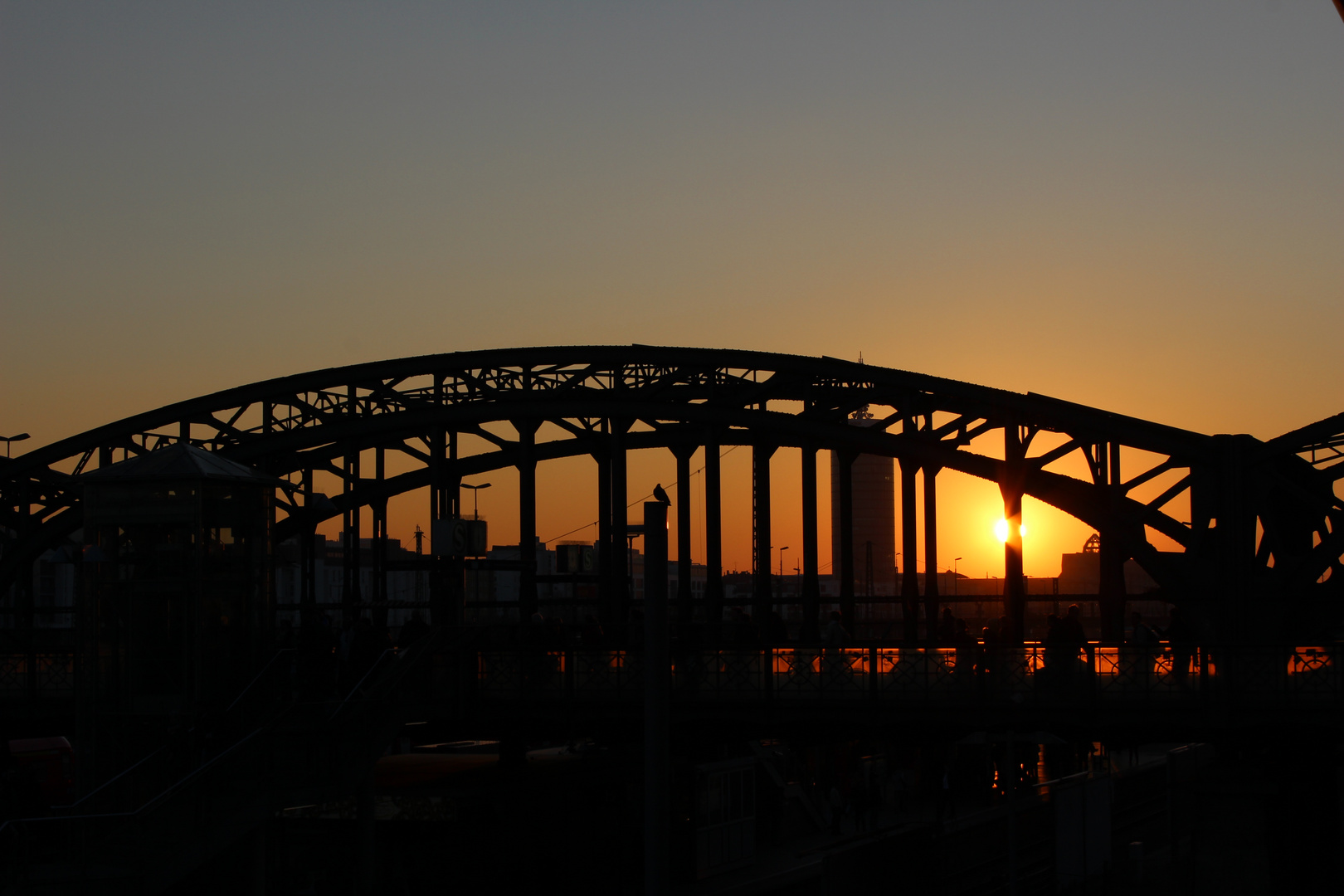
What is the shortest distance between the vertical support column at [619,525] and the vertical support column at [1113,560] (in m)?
10.9

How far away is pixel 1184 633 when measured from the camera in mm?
24281

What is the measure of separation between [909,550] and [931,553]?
1.22 meters

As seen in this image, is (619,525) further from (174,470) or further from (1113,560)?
(174,470)

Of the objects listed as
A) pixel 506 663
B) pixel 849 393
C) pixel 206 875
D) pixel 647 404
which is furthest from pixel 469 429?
pixel 206 875

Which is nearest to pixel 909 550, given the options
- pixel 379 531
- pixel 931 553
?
pixel 931 553

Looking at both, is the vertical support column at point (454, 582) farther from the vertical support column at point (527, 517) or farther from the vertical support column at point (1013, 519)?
the vertical support column at point (1013, 519)

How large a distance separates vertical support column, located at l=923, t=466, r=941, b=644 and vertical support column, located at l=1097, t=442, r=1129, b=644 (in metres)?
3.65

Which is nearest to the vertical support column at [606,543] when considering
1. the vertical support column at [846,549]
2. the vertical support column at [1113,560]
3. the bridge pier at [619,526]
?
the bridge pier at [619,526]

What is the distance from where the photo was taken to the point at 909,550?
32.6 metres

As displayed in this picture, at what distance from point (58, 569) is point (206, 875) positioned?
99.1m

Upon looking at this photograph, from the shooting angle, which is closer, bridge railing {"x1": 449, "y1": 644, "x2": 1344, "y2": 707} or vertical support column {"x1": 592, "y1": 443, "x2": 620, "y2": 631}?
bridge railing {"x1": 449, "y1": 644, "x2": 1344, "y2": 707}

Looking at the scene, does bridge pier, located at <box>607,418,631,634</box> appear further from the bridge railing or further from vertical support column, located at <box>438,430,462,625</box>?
the bridge railing

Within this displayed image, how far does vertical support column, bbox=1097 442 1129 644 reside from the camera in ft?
99.7

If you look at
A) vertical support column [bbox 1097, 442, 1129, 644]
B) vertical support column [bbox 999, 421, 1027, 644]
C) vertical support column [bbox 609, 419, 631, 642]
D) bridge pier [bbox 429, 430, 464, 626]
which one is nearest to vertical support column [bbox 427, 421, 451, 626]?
bridge pier [bbox 429, 430, 464, 626]
